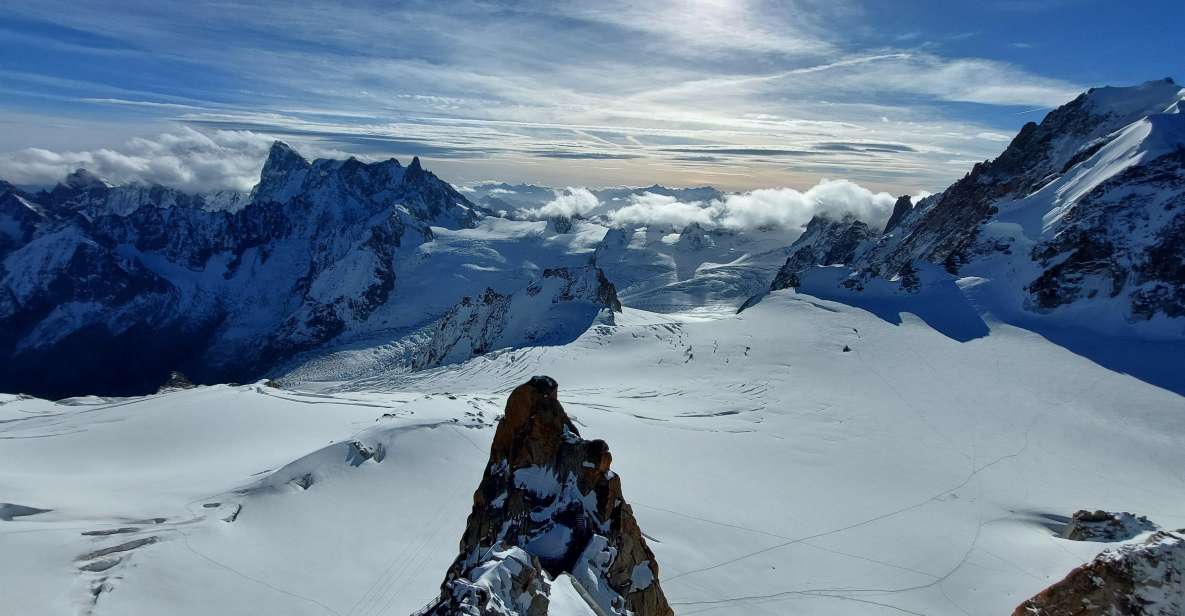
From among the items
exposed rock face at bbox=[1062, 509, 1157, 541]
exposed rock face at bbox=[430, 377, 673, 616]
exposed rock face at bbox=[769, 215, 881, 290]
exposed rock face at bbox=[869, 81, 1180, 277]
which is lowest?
exposed rock face at bbox=[1062, 509, 1157, 541]

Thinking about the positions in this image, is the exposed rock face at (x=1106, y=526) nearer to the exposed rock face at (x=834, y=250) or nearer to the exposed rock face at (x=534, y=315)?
the exposed rock face at (x=534, y=315)

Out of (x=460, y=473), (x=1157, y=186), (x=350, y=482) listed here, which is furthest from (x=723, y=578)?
(x=1157, y=186)

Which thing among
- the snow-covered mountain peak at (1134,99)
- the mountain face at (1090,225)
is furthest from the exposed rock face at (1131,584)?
the snow-covered mountain peak at (1134,99)

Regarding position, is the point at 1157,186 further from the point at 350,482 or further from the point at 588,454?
the point at 350,482

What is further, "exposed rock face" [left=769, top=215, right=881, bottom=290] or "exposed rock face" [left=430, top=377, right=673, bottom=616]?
"exposed rock face" [left=769, top=215, right=881, bottom=290]

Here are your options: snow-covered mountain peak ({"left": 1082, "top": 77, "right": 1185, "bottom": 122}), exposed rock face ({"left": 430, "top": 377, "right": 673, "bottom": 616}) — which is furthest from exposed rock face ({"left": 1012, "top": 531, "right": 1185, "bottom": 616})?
snow-covered mountain peak ({"left": 1082, "top": 77, "right": 1185, "bottom": 122})

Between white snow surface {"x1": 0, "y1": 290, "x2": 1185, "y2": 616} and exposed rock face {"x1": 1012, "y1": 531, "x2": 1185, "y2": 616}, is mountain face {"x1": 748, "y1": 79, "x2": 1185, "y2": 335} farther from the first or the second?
exposed rock face {"x1": 1012, "y1": 531, "x2": 1185, "y2": 616}
